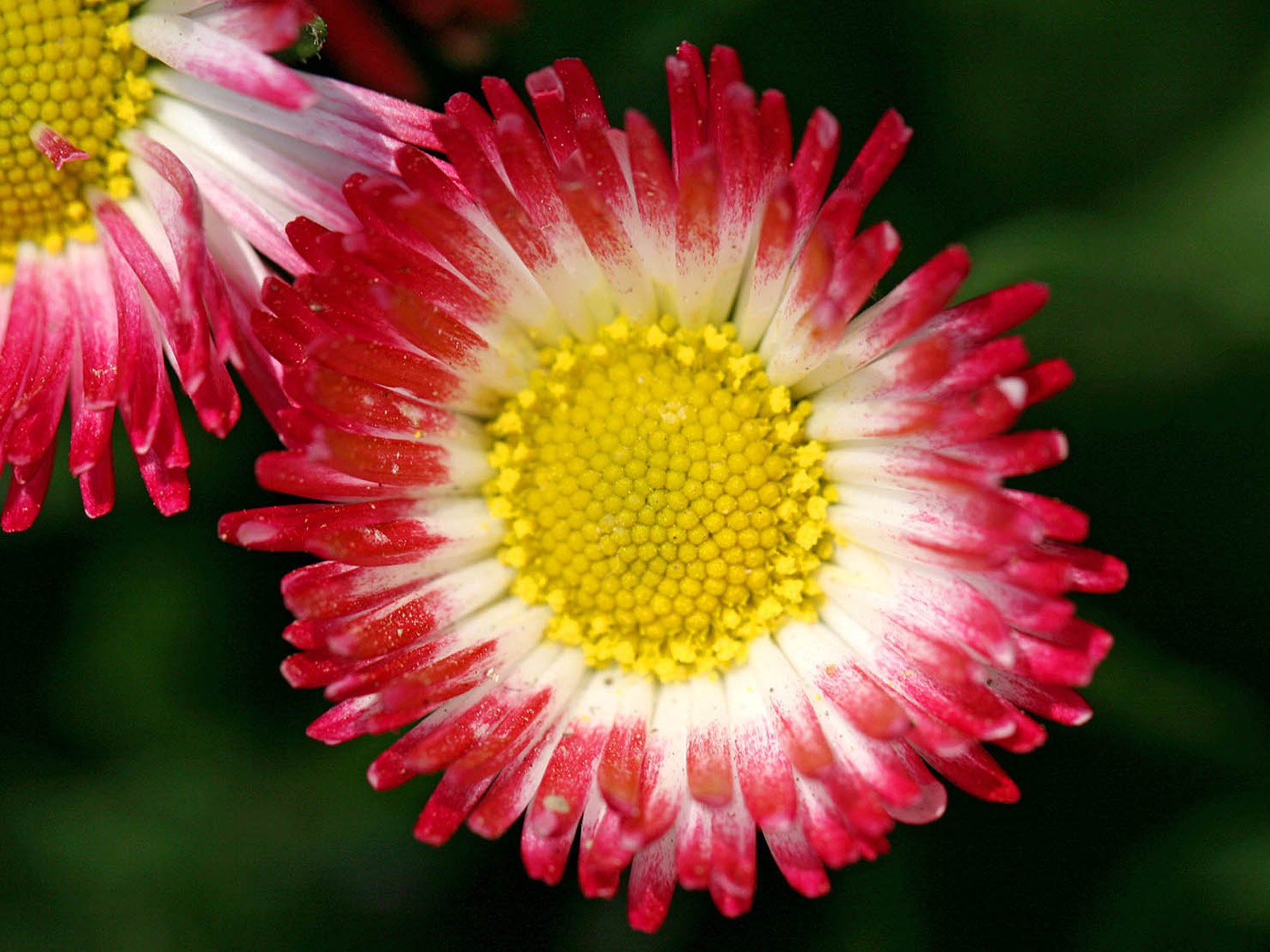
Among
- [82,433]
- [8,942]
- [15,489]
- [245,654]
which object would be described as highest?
[82,433]

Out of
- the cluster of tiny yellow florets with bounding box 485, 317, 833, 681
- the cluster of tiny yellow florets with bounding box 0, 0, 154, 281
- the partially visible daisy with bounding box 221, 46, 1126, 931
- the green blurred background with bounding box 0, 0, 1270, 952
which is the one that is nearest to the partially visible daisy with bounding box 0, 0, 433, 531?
the cluster of tiny yellow florets with bounding box 0, 0, 154, 281

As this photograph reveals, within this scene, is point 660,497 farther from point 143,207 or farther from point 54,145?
point 54,145

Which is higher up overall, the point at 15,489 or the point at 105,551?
the point at 15,489

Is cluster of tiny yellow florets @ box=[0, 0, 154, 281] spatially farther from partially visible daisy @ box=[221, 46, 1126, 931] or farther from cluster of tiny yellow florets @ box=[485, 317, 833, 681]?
cluster of tiny yellow florets @ box=[485, 317, 833, 681]

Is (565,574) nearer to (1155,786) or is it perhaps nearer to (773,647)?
(773,647)

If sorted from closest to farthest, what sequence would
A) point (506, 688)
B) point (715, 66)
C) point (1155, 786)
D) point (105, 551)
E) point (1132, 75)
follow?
point (715, 66) < point (506, 688) < point (1132, 75) < point (1155, 786) < point (105, 551)

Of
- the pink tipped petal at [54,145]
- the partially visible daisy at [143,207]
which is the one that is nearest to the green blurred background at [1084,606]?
the partially visible daisy at [143,207]

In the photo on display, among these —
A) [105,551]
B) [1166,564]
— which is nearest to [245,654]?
[105,551]
